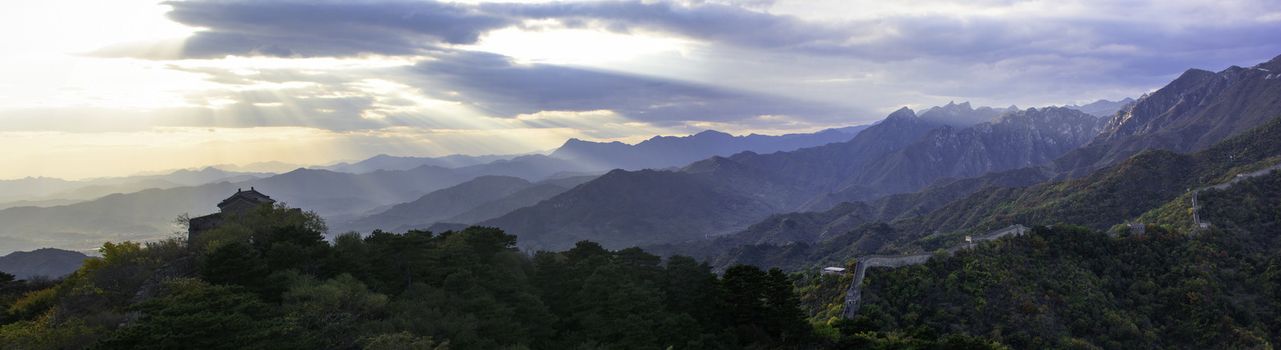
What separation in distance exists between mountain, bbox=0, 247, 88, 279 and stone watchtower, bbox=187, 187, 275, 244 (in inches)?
6182

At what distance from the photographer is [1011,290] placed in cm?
6275

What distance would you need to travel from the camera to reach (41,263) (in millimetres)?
179250

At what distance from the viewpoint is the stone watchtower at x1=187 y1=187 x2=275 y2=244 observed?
53062 mm

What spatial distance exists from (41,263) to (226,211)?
178 meters

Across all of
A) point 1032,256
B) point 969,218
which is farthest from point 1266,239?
point 969,218

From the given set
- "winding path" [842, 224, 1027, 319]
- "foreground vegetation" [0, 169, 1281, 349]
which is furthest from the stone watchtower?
"winding path" [842, 224, 1027, 319]

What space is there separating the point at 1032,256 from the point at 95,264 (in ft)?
269

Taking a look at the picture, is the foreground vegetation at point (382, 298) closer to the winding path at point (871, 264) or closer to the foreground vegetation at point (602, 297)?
the foreground vegetation at point (602, 297)

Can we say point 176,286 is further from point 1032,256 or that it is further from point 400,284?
point 1032,256

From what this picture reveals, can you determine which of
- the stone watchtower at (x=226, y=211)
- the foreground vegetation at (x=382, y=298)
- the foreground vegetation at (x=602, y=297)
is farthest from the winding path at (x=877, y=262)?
the stone watchtower at (x=226, y=211)

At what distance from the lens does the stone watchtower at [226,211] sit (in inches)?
2089

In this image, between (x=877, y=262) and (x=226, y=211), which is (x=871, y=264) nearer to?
(x=877, y=262)

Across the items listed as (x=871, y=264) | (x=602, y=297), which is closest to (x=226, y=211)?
(x=602, y=297)

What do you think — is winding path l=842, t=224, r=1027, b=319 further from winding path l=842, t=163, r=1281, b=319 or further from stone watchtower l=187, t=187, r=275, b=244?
stone watchtower l=187, t=187, r=275, b=244
